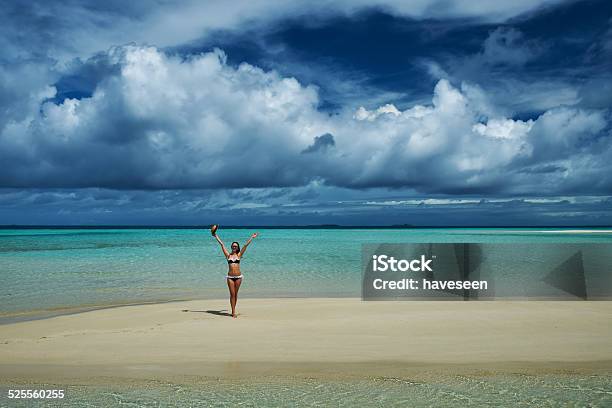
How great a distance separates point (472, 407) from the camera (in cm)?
941

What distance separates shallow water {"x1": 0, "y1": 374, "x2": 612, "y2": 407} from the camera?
9.59 metres

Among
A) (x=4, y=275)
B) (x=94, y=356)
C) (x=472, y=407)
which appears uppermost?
(x=4, y=275)

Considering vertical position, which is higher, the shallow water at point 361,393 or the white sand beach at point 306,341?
the white sand beach at point 306,341

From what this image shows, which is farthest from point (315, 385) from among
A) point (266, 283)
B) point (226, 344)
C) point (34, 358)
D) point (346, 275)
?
point (346, 275)

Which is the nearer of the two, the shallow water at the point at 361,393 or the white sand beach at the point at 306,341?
the shallow water at the point at 361,393

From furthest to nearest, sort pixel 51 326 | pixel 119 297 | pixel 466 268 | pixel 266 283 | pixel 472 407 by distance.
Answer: pixel 266 283 < pixel 119 297 < pixel 466 268 < pixel 51 326 < pixel 472 407

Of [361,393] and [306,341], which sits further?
[306,341]

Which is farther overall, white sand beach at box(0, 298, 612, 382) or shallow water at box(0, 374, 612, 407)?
white sand beach at box(0, 298, 612, 382)

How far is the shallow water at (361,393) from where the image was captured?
9.59 meters

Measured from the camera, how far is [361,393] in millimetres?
10125

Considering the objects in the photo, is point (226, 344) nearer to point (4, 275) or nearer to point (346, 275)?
point (346, 275)

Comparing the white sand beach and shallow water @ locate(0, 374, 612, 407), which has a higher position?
the white sand beach

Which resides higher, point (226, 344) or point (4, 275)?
point (4, 275)

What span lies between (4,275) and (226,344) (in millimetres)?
27258
